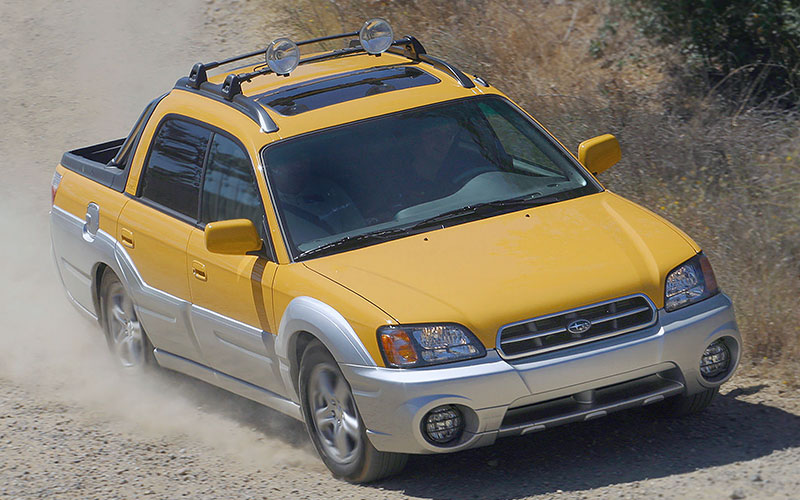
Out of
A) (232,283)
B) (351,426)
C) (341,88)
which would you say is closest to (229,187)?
(232,283)

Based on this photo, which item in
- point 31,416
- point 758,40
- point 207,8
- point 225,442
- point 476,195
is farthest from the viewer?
point 207,8

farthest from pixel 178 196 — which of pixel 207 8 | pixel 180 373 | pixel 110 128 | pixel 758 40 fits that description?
pixel 207 8

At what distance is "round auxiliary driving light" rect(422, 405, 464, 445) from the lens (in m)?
4.96

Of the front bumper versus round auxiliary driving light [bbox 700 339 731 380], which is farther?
round auxiliary driving light [bbox 700 339 731 380]

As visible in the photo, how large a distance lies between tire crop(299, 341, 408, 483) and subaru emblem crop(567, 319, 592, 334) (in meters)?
0.95

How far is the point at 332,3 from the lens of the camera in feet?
47.9

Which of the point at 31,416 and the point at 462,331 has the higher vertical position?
the point at 462,331

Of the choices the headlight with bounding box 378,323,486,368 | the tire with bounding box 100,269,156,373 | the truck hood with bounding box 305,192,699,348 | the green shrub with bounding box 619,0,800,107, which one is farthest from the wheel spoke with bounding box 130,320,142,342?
the green shrub with bounding box 619,0,800,107

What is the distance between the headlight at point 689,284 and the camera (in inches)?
207

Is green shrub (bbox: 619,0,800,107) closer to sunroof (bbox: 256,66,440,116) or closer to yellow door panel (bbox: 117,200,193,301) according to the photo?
sunroof (bbox: 256,66,440,116)

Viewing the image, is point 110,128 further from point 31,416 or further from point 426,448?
point 426,448

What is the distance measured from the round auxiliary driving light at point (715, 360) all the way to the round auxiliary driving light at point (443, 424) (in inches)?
46.0

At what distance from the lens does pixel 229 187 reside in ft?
20.3

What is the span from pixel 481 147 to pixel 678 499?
2.21m
